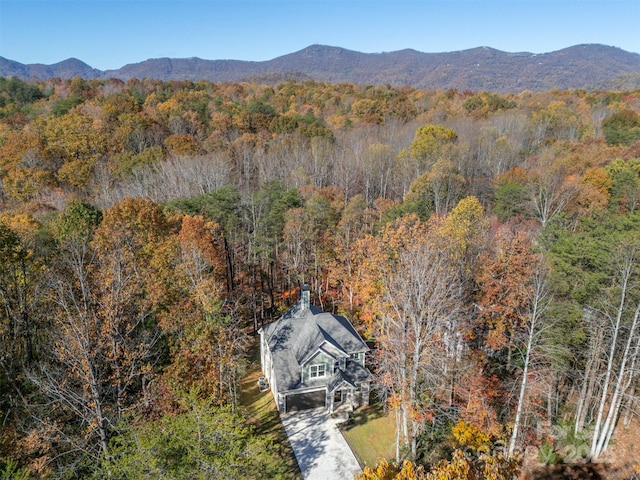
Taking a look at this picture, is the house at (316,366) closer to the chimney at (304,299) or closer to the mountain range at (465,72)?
the chimney at (304,299)

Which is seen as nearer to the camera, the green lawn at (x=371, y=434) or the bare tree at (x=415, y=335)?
the bare tree at (x=415, y=335)

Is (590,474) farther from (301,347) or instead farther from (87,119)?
(87,119)

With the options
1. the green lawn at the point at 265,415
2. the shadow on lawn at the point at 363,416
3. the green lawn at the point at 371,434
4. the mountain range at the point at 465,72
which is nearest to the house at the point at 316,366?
the shadow on lawn at the point at 363,416

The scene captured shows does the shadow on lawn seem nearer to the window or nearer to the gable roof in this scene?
the window

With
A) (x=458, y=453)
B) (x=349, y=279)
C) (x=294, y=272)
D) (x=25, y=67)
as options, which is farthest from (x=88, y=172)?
(x=25, y=67)

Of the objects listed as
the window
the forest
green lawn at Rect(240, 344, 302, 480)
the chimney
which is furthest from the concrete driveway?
the chimney

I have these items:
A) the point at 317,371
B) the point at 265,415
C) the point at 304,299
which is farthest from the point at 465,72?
the point at 265,415

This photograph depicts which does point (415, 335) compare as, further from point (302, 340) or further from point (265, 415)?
point (265, 415)
